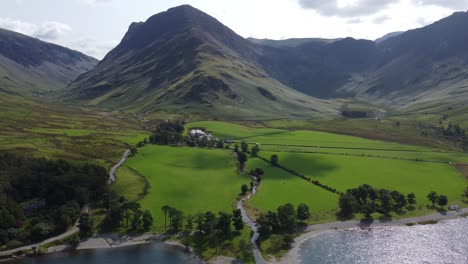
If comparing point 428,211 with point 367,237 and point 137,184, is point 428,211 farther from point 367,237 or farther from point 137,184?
point 137,184

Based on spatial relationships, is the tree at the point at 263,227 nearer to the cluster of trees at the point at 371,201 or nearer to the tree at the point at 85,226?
the cluster of trees at the point at 371,201

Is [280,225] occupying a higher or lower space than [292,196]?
lower

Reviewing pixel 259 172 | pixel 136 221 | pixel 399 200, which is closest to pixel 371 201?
pixel 399 200

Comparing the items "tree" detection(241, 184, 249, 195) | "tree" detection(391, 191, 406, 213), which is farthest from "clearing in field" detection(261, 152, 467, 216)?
"tree" detection(241, 184, 249, 195)

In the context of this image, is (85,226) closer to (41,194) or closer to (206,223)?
(41,194)

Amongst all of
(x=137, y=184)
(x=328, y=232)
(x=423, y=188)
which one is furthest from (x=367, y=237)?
(x=137, y=184)

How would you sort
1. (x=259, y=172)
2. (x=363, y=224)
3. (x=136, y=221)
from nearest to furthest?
(x=136, y=221), (x=363, y=224), (x=259, y=172)
